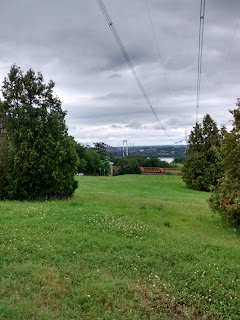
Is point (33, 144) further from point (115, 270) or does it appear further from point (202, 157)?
point (202, 157)

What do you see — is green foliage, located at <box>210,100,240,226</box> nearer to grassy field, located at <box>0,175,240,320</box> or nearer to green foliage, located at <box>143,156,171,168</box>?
grassy field, located at <box>0,175,240,320</box>

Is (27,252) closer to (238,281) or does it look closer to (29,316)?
(29,316)

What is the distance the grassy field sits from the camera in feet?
10.0

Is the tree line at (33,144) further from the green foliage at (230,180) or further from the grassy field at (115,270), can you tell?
the grassy field at (115,270)

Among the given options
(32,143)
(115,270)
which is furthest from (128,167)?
(115,270)

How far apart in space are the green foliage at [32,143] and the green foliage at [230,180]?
6.20 meters

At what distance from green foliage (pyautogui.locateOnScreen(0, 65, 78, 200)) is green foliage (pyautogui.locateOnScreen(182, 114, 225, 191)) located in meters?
12.7

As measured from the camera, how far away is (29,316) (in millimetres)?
2861

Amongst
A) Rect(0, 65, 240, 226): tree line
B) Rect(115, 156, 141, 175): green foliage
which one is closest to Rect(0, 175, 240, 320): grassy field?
Rect(0, 65, 240, 226): tree line

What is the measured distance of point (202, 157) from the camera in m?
20.3

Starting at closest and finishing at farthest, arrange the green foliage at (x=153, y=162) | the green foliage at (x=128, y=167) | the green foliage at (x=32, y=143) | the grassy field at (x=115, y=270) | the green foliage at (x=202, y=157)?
the grassy field at (x=115, y=270)
the green foliage at (x=32, y=143)
the green foliage at (x=202, y=157)
the green foliage at (x=128, y=167)
the green foliage at (x=153, y=162)

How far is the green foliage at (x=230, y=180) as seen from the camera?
6.56 meters

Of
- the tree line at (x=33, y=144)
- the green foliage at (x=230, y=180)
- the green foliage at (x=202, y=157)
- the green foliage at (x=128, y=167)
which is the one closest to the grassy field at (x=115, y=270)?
the green foliage at (x=230, y=180)

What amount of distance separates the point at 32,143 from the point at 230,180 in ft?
24.2
